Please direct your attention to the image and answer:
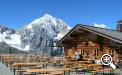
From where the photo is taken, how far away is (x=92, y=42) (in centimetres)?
3122

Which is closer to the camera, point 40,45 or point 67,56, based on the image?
point 67,56

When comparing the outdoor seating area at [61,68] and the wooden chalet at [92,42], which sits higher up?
the wooden chalet at [92,42]

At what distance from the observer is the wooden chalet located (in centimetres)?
2748

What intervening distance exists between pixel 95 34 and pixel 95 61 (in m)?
2.45

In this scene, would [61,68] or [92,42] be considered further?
[92,42]

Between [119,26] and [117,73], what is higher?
[119,26]

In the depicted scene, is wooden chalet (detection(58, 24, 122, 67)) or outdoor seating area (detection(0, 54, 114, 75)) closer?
outdoor seating area (detection(0, 54, 114, 75))

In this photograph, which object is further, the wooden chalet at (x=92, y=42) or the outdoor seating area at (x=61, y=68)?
the wooden chalet at (x=92, y=42)

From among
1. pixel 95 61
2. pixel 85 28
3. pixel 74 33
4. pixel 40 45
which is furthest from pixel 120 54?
pixel 40 45

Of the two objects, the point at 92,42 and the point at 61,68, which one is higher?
the point at 92,42

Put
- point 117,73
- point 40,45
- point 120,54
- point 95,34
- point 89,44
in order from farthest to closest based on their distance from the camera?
1. point 40,45
2. point 89,44
3. point 95,34
4. point 120,54
5. point 117,73

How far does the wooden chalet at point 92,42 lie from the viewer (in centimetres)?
2748

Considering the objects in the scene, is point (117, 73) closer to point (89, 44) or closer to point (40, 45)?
point (89, 44)

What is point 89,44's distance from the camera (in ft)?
104
